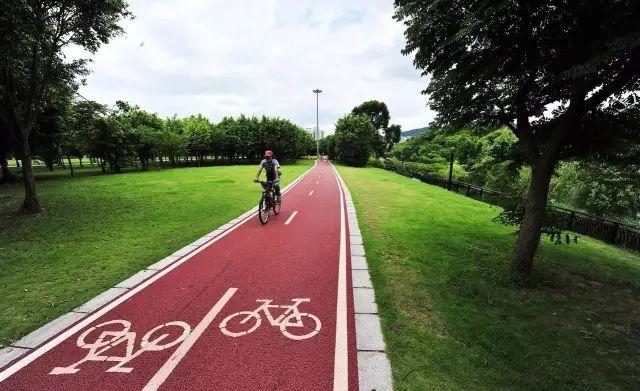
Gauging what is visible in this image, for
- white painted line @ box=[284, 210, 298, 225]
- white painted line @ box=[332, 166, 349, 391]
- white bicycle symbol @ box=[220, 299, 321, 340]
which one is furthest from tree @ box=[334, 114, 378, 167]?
white bicycle symbol @ box=[220, 299, 321, 340]

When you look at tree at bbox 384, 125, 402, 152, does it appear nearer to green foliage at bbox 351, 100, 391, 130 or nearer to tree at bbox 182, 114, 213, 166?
green foliage at bbox 351, 100, 391, 130

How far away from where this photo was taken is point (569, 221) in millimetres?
14289

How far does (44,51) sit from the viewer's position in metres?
14.1

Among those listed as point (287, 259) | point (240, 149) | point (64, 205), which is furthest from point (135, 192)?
point (240, 149)

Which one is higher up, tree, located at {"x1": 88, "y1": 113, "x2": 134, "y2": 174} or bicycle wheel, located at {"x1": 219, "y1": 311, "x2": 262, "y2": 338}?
tree, located at {"x1": 88, "y1": 113, "x2": 134, "y2": 174}

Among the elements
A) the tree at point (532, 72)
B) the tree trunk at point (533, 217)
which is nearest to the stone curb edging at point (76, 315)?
the tree at point (532, 72)

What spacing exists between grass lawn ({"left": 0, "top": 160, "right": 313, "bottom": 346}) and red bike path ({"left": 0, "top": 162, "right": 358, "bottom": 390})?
41.2 inches

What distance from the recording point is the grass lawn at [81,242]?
19.2 ft

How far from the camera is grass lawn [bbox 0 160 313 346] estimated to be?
19.2 feet

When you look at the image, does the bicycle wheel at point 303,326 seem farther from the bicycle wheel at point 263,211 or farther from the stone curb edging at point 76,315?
the bicycle wheel at point 263,211

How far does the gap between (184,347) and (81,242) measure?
7.34 meters

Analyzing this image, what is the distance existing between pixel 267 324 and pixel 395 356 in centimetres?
197

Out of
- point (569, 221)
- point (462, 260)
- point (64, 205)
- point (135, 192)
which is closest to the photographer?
point (462, 260)

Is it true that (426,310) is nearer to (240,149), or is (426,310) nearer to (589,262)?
(589,262)
